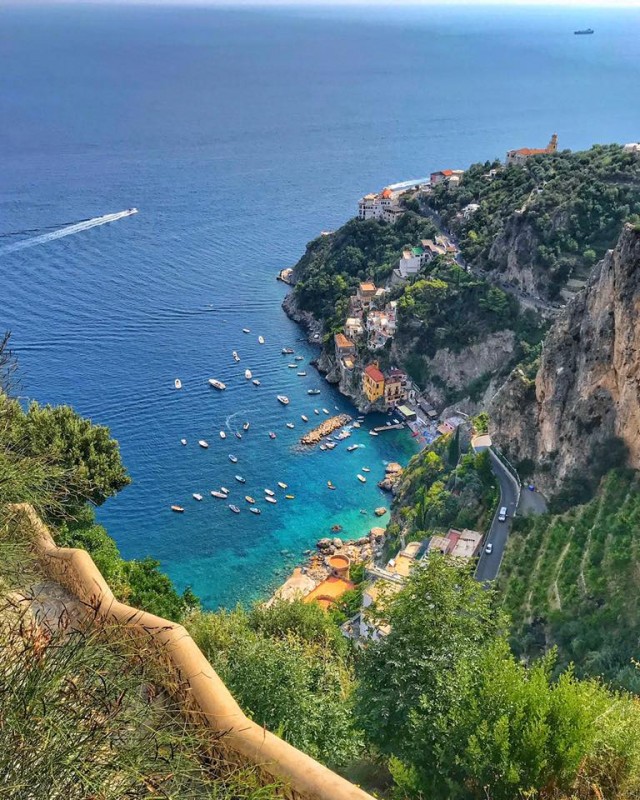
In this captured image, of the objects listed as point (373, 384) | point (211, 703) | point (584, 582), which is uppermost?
point (211, 703)

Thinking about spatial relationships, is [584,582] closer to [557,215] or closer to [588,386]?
[588,386]

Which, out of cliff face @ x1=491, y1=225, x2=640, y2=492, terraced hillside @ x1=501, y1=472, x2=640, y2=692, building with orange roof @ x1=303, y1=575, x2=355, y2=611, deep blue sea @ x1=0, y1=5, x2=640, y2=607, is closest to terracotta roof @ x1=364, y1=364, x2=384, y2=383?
deep blue sea @ x1=0, y1=5, x2=640, y2=607

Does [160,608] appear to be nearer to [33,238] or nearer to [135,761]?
[135,761]

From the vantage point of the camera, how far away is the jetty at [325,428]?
51.2 meters

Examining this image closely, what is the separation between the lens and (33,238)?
8094 cm

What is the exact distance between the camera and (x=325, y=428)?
52656 millimetres

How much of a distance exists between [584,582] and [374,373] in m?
33.7

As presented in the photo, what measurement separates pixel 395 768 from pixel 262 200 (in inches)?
3957

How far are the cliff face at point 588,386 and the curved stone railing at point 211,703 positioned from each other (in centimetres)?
2248

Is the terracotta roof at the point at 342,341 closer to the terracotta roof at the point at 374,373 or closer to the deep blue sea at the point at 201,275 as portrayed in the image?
the deep blue sea at the point at 201,275

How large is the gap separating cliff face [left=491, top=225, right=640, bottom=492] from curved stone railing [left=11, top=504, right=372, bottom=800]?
73.8ft

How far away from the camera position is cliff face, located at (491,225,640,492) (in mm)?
25906

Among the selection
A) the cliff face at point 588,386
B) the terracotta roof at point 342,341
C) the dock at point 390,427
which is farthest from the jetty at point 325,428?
the cliff face at point 588,386


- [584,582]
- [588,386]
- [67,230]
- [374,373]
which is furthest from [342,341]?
[67,230]
